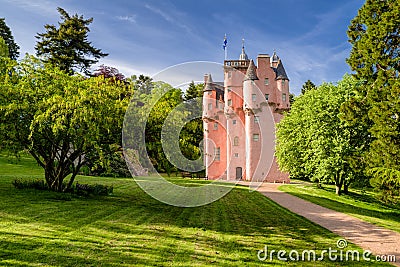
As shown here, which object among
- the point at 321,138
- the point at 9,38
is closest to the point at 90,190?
the point at 321,138

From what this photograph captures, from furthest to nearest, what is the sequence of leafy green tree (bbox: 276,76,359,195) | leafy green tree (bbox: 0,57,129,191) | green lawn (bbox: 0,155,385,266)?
leafy green tree (bbox: 276,76,359,195) < leafy green tree (bbox: 0,57,129,191) < green lawn (bbox: 0,155,385,266)

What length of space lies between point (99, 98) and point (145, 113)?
1.86 m

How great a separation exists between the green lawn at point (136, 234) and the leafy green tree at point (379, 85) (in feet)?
19.8

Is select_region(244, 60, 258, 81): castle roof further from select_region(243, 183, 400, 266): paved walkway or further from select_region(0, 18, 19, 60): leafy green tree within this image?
select_region(0, 18, 19, 60): leafy green tree

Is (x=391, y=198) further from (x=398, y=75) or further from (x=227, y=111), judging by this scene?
(x=227, y=111)

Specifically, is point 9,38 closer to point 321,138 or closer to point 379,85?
point 321,138

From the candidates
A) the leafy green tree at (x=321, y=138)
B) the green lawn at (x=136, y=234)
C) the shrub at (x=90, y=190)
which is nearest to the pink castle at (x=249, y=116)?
the leafy green tree at (x=321, y=138)

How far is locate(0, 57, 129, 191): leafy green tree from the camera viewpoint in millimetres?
11125

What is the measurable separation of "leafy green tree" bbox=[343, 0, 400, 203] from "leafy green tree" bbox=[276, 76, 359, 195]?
96.9 inches

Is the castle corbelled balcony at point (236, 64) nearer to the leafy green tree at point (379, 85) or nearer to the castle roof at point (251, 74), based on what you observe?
the castle roof at point (251, 74)

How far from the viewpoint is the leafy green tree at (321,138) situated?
20.8 m

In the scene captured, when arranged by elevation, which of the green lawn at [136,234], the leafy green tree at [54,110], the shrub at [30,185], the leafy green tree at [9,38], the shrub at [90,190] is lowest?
the green lawn at [136,234]

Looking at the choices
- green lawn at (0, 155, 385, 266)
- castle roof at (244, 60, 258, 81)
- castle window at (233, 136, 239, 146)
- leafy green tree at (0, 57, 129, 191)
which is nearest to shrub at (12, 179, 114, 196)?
green lawn at (0, 155, 385, 266)

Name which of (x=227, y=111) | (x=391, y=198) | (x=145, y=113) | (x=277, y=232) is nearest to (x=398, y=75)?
(x=391, y=198)
